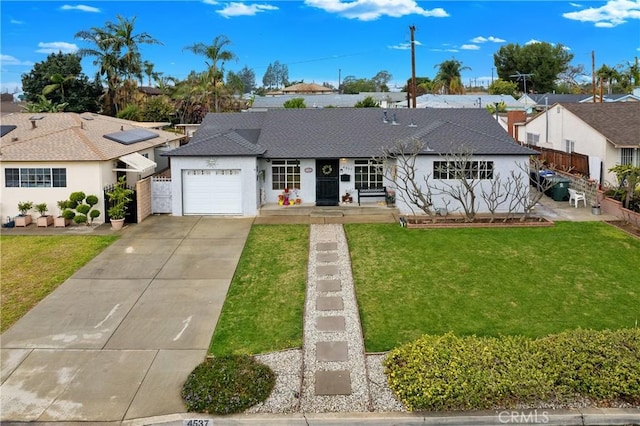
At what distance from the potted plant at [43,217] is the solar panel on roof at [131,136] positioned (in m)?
5.22

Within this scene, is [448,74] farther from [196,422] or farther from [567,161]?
[196,422]

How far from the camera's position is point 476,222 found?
61.9 ft

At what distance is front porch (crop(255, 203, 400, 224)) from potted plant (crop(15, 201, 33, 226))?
8.49 metres

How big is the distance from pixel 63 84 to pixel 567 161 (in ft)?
151

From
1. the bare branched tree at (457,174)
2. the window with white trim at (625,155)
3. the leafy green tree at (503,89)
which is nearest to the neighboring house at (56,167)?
the bare branched tree at (457,174)

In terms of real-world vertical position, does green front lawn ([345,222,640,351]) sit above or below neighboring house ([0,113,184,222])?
below

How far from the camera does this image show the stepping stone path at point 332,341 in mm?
8180

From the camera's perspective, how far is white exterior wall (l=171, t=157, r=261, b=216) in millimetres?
20406

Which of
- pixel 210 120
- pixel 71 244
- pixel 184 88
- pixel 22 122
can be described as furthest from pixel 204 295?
pixel 184 88

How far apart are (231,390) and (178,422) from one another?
89 centimetres

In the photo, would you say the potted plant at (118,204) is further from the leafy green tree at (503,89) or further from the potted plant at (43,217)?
the leafy green tree at (503,89)

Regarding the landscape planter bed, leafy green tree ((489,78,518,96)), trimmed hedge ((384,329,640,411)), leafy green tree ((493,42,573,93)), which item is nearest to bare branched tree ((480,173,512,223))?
the landscape planter bed

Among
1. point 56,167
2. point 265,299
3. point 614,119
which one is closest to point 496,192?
point 614,119

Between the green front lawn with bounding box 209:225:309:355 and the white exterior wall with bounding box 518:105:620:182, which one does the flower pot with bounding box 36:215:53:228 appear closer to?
the green front lawn with bounding box 209:225:309:355
